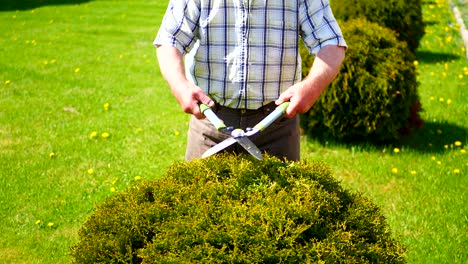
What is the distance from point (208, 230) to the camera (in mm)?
1881

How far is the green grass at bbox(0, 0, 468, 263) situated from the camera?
4.51 metres

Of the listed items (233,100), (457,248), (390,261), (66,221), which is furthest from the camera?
(66,221)

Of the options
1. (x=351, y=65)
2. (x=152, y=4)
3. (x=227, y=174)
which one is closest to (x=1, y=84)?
(x=351, y=65)

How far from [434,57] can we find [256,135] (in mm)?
8005

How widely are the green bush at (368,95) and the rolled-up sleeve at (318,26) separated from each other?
3.41 meters

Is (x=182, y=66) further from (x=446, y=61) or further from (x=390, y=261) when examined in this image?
(x=446, y=61)

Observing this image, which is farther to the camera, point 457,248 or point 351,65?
point 351,65

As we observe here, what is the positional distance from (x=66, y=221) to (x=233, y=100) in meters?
2.48

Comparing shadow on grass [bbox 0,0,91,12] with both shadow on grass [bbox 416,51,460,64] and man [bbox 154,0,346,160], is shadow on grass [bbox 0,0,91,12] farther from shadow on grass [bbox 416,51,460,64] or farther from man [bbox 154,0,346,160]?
man [bbox 154,0,346,160]

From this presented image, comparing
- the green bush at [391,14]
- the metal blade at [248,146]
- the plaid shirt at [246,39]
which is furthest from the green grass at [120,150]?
the metal blade at [248,146]

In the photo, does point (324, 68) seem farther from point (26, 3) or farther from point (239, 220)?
point (26, 3)

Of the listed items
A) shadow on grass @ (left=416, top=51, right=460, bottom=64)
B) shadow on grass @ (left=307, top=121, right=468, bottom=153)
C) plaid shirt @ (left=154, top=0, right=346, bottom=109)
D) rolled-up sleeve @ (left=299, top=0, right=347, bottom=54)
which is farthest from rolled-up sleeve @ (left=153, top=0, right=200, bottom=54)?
shadow on grass @ (left=416, top=51, right=460, bottom=64)

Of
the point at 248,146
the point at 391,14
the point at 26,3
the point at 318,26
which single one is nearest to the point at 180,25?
the point at 318,26

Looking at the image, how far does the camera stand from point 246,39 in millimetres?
2592
